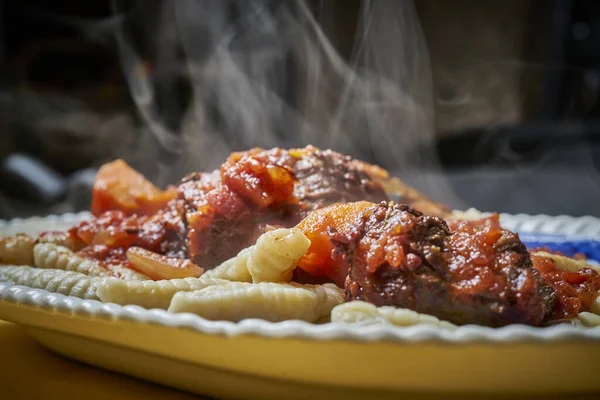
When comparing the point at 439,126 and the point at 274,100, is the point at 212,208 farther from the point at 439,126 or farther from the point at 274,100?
the point at 439,126

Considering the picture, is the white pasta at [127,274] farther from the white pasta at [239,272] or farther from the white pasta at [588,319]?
the white pasta at [588,319]

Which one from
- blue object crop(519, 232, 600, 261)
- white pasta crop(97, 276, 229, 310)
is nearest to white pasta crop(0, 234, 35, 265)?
white pasta crop(97, 276, 229, 310)

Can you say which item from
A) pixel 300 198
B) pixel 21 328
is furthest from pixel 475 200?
pixel 21 328

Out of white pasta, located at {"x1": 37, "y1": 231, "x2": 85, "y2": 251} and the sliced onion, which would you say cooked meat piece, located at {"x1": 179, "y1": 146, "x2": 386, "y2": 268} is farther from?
white pasta, located at {"x1": 37, "y1": 231, "x2": 85, "y2": 251}

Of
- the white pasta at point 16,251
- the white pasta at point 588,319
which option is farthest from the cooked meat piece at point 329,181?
the white pasta at point 16,251

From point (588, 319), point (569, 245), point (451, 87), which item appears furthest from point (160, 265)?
point (451, 87)
